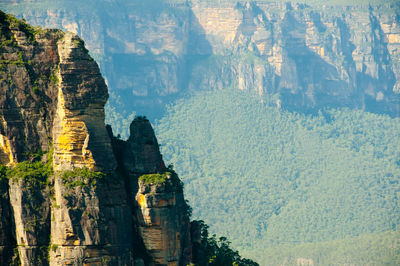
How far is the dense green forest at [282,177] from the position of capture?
143 m

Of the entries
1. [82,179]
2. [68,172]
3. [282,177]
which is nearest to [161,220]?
[82,179]

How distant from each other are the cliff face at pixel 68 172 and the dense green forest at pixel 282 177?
7644 cm

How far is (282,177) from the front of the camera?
576ft

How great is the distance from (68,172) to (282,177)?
130m

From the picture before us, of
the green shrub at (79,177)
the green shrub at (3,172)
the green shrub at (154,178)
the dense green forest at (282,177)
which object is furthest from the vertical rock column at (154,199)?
the dense green forest at (282,177)

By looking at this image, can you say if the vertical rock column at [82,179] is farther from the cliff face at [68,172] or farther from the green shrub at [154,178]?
the green shrub at [154,178]

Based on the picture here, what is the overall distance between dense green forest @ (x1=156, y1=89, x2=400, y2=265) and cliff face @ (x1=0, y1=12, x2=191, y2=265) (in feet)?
251

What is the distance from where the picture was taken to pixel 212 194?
16025 cm

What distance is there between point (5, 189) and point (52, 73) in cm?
574

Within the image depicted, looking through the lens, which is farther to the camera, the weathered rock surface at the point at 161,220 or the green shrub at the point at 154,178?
the green shrub at the point at 154,178

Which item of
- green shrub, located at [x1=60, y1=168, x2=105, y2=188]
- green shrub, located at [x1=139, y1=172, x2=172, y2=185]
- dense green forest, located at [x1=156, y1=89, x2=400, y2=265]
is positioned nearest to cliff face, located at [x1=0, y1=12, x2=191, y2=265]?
green shrub, located at [x1=60, y1=168, x2=105, y2=188]

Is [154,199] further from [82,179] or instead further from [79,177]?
[79,177]

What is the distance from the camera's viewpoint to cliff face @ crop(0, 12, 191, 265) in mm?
47188

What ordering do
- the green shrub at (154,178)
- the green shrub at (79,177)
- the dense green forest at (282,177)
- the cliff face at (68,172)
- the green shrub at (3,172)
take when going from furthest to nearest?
the dense green forest at (282,177) < the green shrub at (154,178) < the green shrub at (3,172) < the cliff face at (68,172) < the green shrub at (79,177)
